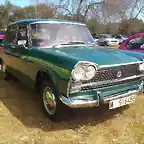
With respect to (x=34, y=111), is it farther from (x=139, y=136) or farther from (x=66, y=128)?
(x=139, y=136)

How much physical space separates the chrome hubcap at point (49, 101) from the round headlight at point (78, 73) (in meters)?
0.73

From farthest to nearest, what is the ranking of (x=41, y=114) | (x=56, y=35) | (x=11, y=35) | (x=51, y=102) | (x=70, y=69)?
(x=11, y=35), (x=56, y=35), (x=41, y=114), (x=51, y=102), (x=70, y=69)

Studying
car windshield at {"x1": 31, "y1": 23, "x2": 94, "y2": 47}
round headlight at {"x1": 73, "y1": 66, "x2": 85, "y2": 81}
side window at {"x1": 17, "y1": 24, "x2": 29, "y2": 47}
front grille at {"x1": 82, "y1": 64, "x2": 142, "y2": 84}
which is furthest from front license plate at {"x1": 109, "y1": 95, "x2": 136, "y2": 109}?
side window at {"x1": 17, "y1": 24, "x2": 29, "y2": 47}

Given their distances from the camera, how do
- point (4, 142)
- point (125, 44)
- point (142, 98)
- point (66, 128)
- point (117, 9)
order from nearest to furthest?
point (4, 142) < point (66, 128) < point (142, 98) < point (125, 44) < point (117, 9)

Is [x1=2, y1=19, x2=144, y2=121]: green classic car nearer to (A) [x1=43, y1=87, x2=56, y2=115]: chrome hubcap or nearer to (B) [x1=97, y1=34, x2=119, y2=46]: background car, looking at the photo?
(A) [x1=43, y1=87, x2=56, y2=115]: chrome hubcap

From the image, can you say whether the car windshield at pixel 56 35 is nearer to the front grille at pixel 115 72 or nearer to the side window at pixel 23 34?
the side window at pixel 23 34

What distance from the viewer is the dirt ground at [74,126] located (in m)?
3.67

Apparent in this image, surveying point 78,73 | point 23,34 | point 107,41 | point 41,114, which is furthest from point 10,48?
point 107,41

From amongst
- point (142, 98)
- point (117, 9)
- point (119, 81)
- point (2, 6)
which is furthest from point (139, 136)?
point (2, 6)

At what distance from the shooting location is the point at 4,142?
3.58 meters

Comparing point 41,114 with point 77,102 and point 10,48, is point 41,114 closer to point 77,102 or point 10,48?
point 77,102

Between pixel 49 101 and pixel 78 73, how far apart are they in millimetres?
978

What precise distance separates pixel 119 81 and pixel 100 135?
3.07 feet

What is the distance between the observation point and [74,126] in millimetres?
4090
